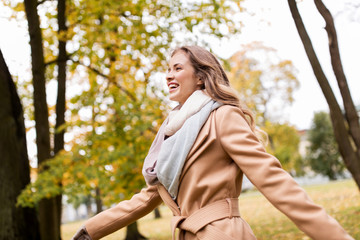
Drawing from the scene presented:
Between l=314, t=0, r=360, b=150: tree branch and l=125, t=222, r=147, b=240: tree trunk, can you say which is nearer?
l=314, t=0, r=360, b=150: tree branch

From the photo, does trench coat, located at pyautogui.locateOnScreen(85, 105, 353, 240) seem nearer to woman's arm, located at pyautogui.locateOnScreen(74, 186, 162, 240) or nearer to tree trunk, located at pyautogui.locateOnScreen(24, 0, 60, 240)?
woman's arm, located at pyautogui.locateOnScreen(74, 186, 162, 240)

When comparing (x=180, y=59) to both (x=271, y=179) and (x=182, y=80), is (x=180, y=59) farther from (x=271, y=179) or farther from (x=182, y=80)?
(x=271, y=179)

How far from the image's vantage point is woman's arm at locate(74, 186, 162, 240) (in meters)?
2.43

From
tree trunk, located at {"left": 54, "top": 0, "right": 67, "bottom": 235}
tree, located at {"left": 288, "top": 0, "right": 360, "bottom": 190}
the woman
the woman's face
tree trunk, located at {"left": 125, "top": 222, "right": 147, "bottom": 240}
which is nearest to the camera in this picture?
the woman

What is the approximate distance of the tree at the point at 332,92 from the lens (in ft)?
17.1

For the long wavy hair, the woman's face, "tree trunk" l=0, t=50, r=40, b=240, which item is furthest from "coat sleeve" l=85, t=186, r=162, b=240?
"tree trunk" l=0, t=50, r=40, b=240

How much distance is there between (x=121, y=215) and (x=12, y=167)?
17.0ft

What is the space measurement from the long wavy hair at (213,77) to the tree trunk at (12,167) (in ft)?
16.7

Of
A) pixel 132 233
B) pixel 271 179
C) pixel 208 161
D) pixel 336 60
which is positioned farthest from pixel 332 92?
pixel 132 233

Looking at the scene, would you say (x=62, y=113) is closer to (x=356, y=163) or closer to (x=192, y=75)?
(x=356, y=163)

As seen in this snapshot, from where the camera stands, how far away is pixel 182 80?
2367mm

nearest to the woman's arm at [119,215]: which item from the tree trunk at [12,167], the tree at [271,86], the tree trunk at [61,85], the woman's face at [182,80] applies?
the woman's face at [182,80]

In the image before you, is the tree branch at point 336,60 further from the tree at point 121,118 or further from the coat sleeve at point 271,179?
the coat sleeve at point 271,179

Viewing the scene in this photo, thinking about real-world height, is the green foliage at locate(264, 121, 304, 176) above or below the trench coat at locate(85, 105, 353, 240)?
below
